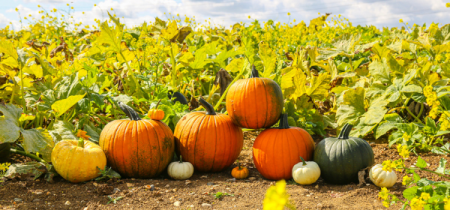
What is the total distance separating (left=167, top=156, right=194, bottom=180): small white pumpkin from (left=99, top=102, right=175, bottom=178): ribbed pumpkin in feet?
0.25


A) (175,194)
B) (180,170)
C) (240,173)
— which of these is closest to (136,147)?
(180,170)

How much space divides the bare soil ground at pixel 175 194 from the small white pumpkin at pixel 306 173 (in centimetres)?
5

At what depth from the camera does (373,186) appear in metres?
2.50

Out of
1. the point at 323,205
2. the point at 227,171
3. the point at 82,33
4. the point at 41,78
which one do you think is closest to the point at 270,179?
the point at 227,171

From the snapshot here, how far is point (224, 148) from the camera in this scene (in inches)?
113

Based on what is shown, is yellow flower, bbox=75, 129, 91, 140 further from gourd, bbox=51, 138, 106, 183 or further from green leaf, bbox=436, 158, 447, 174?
green leaf, bbox=436, 158, 447, 174

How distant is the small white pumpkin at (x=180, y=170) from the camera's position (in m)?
2.75

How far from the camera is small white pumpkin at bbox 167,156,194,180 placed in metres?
2.75

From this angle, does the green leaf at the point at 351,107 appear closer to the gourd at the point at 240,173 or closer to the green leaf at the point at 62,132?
the gourd at the point at 240,173

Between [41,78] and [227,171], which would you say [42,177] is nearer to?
[41,78]

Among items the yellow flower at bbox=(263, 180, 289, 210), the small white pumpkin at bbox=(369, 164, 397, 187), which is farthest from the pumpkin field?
the yellow flower at bbox=(263, 180, 289, 210)

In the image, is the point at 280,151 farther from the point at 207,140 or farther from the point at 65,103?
the point at 65,103

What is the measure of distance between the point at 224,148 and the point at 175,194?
0.61m

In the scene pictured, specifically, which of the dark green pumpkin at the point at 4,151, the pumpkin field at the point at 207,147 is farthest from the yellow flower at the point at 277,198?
the dark green pumpkin at the point at 4,151
